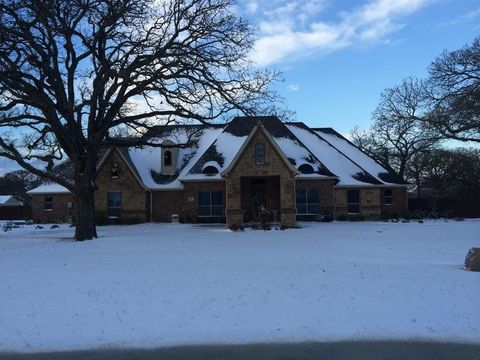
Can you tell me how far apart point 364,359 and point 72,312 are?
4.93 meters

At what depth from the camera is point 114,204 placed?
3981cm

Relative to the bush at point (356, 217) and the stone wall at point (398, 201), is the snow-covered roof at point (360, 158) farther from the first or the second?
the bush at point (356, 217)

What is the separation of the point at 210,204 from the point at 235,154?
4080mm

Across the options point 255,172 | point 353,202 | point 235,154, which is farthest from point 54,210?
point 353,202

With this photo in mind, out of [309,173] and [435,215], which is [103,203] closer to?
[309,173]

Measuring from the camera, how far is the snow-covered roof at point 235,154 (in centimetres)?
3781

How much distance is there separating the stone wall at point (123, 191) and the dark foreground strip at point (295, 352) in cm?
3252

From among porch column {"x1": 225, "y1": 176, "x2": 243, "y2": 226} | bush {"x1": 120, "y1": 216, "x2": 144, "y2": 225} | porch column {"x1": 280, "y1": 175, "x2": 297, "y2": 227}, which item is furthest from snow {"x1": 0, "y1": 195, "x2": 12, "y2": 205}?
porch column {"x1": 280, "y1": 175, "x2": 297, "y2": 227}

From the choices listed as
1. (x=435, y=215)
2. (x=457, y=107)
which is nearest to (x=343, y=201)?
(x=435, y=215)

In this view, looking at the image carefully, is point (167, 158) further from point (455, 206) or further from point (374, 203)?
point (455, 206)

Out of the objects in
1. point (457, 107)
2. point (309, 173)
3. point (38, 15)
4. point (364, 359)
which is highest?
point (38, 15)

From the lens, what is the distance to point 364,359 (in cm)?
664

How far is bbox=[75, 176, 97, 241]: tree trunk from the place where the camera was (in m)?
25.2

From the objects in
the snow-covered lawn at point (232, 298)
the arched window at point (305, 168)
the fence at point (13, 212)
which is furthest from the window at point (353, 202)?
the fence at point (13, 212)
